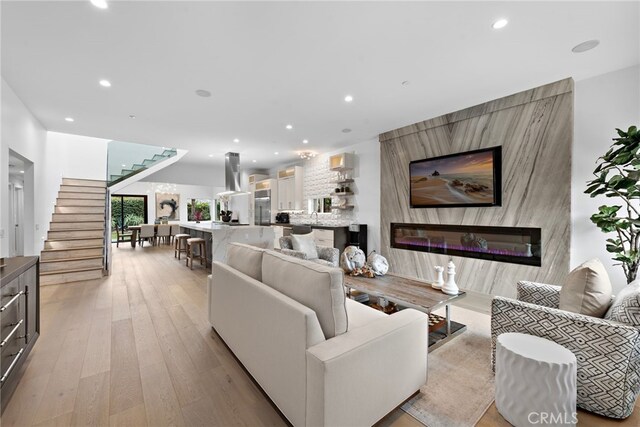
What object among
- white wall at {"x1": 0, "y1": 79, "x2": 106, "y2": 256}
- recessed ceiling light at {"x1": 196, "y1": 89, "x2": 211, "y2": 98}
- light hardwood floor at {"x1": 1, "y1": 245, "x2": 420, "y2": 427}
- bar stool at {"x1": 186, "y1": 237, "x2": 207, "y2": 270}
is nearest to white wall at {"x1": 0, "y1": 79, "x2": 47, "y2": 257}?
white wall at {"x1": 0, "y1": 79, "x2": 106, "y2": 256}

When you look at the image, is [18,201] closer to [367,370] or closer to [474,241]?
[367,370]

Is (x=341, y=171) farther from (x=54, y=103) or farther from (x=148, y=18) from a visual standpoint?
(x=54, y=103)

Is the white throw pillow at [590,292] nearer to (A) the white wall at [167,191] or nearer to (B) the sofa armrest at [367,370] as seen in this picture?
(B) the sofa armrest at [367,370]

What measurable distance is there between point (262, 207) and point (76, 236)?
15.5 feet

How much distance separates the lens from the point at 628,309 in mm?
1589

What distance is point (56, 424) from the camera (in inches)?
60.7

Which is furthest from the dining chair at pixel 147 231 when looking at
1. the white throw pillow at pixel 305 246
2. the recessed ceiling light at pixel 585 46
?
the recessed ceiling light at pixel 585 46

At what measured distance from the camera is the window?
454 inches

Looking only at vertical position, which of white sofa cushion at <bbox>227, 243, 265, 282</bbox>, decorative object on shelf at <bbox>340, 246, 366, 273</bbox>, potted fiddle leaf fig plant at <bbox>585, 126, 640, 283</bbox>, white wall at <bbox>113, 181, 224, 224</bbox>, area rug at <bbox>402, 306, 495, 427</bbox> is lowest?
area rug at <bbox>402, 306, 495, 427</bbox>

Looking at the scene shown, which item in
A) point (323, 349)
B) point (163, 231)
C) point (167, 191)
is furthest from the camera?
point (167, 191)

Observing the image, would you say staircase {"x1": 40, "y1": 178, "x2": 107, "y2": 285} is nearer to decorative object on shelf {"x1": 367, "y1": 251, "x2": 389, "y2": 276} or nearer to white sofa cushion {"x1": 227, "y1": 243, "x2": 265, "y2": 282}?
A: white sofa cushion {"x1": 227, "y1": 243, "x2": 265, "y2": 282}

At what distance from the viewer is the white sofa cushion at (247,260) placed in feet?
7.02

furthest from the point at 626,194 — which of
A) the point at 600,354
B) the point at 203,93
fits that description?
the point at 203,93

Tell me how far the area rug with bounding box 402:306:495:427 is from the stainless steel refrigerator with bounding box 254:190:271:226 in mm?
6911
